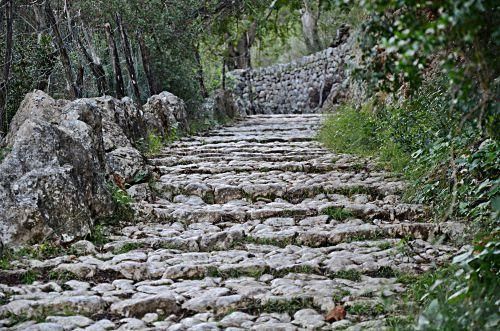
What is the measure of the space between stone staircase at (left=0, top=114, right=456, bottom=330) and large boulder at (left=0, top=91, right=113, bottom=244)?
11.5 inches

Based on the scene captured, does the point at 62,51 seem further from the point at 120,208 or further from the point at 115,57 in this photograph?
the point at 120,208

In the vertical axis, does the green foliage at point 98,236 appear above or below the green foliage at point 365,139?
below

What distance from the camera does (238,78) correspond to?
2302 centimetres

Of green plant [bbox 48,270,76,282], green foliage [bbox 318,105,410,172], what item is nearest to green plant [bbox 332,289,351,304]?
green plant [bbox 48,270,76,282]

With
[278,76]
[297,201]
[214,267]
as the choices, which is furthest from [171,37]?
[278,76]

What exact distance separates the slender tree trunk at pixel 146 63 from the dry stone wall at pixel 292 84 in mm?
9481

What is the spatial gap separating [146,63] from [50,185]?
272 inches

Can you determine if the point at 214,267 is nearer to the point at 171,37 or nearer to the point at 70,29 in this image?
the point at 70,29

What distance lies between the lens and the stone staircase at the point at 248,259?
3651mm

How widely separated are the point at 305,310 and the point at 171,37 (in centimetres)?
945

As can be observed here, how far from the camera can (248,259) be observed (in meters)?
4.81

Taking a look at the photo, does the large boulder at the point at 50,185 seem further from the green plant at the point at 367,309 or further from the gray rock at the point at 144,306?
the green plant at the point at 367,309

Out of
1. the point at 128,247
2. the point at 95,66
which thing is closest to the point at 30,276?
the point at 128,247

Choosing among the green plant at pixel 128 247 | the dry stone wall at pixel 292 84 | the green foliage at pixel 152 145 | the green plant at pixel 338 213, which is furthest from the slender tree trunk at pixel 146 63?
the dry stone wall at pixel 292 84
